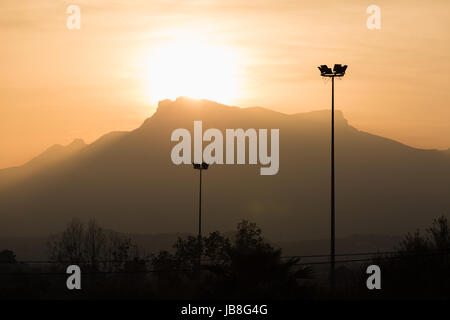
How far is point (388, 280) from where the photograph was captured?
49219mm
